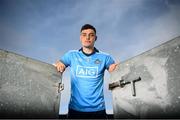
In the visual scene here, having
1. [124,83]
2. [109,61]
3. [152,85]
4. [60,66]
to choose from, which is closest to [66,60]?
[60,66]

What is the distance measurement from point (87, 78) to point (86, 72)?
0.12m

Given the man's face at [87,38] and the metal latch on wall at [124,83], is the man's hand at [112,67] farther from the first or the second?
the man's face at [87,38]

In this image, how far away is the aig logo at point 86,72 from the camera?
12.4ft

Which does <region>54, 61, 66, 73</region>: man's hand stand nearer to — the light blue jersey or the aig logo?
the light blue jersey

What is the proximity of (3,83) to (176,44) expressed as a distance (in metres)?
2.62

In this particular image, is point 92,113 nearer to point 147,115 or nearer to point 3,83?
point 147,115

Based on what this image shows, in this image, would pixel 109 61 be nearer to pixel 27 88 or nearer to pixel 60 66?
pixel 60 66

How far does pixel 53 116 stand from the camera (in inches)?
143

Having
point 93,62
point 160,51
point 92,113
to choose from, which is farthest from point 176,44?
point 92,113

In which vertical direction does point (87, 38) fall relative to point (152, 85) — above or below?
above

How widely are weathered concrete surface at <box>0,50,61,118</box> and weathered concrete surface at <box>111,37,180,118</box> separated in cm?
111

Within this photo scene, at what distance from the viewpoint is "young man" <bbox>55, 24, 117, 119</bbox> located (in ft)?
11.9

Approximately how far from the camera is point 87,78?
3.76 metres

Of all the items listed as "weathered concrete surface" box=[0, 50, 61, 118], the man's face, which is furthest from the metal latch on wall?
"weathered concrete surface" box=[0, 50, 61, 118]
